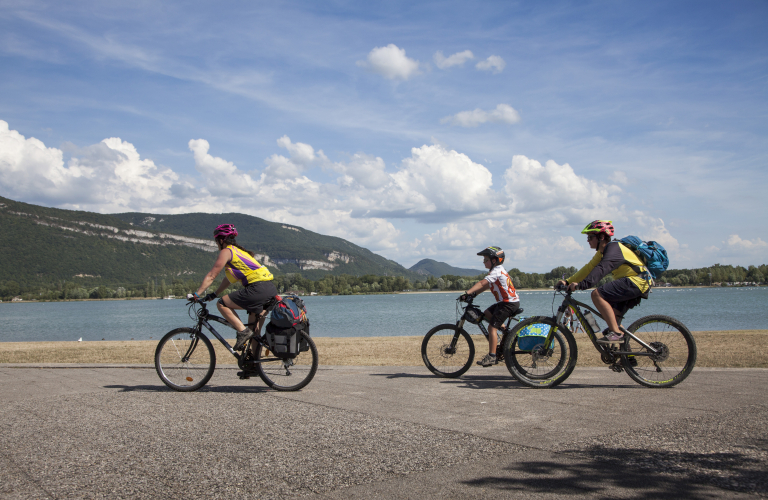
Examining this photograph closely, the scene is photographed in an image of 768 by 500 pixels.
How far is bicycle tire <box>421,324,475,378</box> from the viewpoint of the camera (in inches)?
312

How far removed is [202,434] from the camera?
4.82 metres

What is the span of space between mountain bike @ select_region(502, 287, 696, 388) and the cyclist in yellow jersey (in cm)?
328

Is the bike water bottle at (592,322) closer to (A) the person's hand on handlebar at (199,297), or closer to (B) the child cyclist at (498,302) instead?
(B) the child cyclist at (498,302)

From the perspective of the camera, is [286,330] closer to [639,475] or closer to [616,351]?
[616,351]

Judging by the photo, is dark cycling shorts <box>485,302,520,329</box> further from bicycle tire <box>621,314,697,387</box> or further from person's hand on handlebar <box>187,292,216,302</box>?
person's hand on handlebar <box>187,292,216,302</box>

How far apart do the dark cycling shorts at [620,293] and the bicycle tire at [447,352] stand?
6.71ft

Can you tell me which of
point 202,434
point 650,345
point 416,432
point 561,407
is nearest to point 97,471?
point 202,434

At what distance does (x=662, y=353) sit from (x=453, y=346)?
2.75 metres

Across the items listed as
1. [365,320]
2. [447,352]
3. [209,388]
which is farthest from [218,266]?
[365,320]

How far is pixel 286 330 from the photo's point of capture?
705 centimetres

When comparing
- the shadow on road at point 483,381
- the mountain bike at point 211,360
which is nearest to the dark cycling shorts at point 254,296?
the mountain bike at point 211,360

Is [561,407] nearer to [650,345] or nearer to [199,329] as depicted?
[650,345]

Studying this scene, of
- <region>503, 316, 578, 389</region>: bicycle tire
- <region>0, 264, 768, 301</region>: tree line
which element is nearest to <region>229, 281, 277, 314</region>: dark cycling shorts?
<region>503, 316, 578, 389</region>: bicycle tire

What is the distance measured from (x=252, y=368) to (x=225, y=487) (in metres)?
3.76
